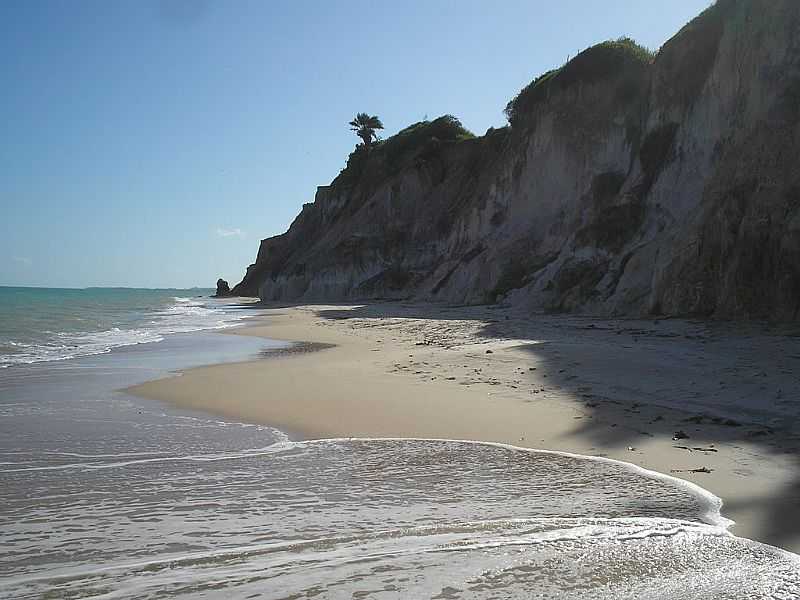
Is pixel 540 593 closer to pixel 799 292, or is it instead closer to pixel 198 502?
pixel 198 502

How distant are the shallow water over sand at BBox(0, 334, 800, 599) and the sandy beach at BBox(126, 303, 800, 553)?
446 millimetres

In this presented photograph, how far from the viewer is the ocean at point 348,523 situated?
108 inches

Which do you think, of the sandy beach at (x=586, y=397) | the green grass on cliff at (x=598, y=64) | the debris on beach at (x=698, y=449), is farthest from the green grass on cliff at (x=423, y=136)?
A: the debris on beach at (x=698, y=449)

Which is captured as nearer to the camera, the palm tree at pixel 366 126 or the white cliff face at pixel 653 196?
the white cliff face at pixel 653 196

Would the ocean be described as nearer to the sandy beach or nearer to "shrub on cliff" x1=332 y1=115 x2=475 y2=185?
the sandy beach

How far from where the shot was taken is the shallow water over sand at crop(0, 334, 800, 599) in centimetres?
274

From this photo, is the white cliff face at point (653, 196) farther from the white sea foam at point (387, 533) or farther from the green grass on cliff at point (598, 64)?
the white sea foam at point (387, 533)

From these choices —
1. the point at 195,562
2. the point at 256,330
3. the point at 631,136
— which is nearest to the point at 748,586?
the point at 195,562

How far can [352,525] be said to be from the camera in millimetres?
3465

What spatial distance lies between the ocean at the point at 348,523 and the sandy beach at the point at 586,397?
1.40ft

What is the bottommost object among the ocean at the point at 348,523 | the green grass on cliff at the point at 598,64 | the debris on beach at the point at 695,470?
the ocean at the point at 348,523

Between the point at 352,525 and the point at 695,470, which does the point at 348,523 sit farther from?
the point at 695,470

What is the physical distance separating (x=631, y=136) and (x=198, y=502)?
24665 millimetres

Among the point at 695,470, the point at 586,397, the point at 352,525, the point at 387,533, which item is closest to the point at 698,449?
the point at 695,470
